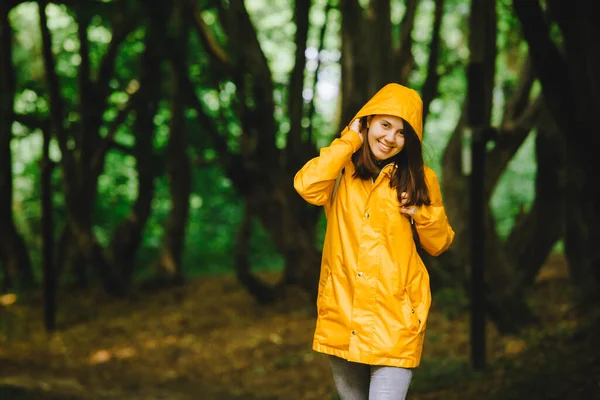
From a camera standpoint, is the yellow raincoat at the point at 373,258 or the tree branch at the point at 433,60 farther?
the tree branch at the point at 433,60

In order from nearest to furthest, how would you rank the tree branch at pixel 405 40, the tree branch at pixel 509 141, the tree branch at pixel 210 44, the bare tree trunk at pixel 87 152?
the tree branch at pixel 509 141, the tree branch at pixel 405 40, the tree branch at pixel 210 44, the bare tree trunk at pixel 87 152

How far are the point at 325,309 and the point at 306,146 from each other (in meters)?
7.23

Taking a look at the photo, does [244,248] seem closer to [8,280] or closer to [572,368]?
[8,280]

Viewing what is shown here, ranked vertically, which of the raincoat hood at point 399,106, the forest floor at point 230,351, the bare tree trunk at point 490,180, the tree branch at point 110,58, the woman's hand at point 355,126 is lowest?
the forest floor at point 230,351

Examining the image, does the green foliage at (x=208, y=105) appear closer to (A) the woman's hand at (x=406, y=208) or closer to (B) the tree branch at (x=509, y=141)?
(B) the tree branch at (x=509, y=141)

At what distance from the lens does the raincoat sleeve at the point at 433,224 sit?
3.38 m

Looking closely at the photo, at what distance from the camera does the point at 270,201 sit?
11.1 meters

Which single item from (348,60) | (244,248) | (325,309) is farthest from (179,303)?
(325,309)

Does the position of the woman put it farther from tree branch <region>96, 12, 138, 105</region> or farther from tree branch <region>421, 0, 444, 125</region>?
tree branch <region>96, 12, 138, 105</region>

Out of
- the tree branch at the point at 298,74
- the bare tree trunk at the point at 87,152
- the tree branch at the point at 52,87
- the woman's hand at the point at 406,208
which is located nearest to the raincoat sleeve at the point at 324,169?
the woman's hand at the point at 406,208

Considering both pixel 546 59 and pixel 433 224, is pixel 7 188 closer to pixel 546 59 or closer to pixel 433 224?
pixel 546 59

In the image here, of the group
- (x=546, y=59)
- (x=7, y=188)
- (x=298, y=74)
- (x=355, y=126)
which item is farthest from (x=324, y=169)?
(x=7, y=188)

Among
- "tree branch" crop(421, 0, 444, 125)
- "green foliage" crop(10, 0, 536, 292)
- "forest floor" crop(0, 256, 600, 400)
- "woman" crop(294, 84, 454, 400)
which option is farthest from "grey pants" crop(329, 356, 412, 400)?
"green foliage" crop(10, 0, 536, 292)

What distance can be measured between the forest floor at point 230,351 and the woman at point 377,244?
2683 millimetres
